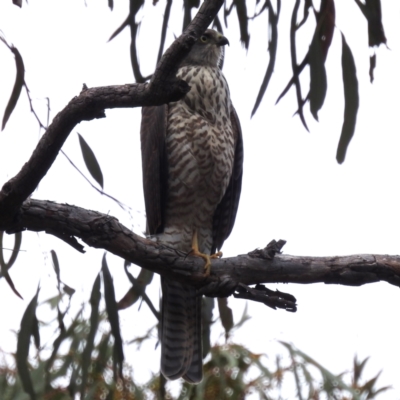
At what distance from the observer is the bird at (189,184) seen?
10.8ft

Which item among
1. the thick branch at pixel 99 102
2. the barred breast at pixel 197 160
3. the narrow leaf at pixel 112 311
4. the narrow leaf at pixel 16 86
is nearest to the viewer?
the thick branch at pixel 99 102

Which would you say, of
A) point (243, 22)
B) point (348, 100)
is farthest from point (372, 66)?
point (243, 22)

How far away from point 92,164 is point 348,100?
37.2 inches

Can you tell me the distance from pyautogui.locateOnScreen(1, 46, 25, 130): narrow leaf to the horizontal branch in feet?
1.90

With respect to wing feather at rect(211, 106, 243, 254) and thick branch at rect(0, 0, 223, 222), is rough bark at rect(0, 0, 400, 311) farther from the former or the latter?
wing feather at rect(211, 106, 243, 254)

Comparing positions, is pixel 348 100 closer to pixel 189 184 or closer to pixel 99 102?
pixel 189 184

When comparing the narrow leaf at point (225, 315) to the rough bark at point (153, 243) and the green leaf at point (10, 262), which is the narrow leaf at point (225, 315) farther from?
the green leaf at point (10, 262)

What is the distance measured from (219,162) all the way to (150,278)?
0.58m

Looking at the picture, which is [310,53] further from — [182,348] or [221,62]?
[182,348]

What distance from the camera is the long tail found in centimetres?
339

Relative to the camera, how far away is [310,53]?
9.70ft

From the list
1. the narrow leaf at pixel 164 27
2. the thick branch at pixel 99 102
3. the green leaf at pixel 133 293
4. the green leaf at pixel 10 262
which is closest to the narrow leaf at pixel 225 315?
the green leaf at pixel 133 293

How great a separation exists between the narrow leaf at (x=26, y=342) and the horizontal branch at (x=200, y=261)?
2.27 ft

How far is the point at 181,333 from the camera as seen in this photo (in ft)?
11.3
